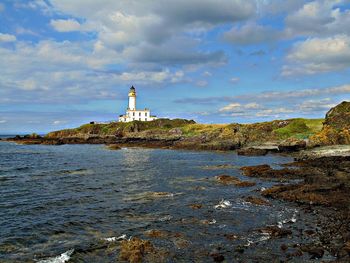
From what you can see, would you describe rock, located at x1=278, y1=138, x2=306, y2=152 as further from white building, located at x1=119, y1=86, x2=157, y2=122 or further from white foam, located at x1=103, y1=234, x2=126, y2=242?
white building, located at x1=119, y1=86, x2=157, y2=122

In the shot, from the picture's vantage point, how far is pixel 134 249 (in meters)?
15.0

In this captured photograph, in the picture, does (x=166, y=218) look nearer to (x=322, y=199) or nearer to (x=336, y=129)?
(x=322, y=199)

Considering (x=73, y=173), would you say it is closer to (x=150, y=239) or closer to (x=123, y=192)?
(x=123, y=192)

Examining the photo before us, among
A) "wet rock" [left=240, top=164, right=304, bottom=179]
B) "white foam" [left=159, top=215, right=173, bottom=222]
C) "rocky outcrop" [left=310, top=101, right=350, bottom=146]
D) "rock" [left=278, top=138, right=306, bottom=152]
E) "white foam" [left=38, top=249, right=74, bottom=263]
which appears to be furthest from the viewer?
"rock" [left=278, top=138, right=306, bottom=152]

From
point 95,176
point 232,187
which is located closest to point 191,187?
point 232,187

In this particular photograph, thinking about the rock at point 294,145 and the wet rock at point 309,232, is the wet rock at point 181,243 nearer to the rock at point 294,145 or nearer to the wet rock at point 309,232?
the wet rock at point 309,232

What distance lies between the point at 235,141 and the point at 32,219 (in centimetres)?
6521

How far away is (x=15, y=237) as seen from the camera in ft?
56.6

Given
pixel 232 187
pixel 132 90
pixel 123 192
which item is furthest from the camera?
pixel 132 90

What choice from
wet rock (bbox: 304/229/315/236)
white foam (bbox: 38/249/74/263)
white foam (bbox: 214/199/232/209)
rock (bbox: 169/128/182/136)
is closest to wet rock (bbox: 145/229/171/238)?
white foam (bbox: 38/249/74/263)

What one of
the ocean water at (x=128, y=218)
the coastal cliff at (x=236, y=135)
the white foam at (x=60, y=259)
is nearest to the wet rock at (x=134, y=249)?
the ocean water at (x=128, y=218)

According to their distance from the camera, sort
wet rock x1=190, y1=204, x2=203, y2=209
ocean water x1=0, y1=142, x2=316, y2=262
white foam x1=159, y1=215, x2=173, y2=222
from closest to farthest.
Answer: ocean water x1=0, y1=142, x2=316, y2=262, white foam x1=159, y1=215, x2=173, y2=222, wet rock x1=190, y1=204, x2=203, y2=209

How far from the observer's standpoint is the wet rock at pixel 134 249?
46.9 ft

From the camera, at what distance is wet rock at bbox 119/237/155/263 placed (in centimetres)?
1431
